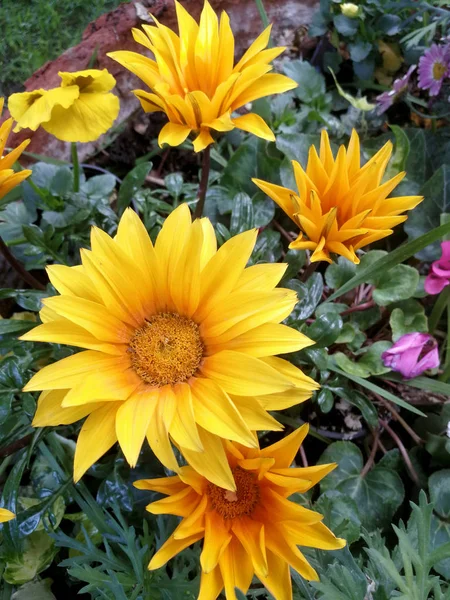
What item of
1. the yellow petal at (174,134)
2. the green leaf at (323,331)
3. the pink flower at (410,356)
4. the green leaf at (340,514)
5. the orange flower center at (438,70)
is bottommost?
the green leaf at (340,514)

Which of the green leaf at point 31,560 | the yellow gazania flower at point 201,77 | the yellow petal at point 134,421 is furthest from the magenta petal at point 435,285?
the green leaf at point 31,560

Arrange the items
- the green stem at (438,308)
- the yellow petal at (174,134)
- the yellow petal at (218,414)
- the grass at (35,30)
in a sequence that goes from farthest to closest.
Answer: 1. the grass at (35,30)
2. the green stem at (438,308)
3. the yellow petal at (174,134)
4. the yellow petal at (218,414)

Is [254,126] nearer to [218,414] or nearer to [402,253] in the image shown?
[402,253]

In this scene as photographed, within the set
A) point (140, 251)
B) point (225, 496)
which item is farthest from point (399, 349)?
point (140, 251)

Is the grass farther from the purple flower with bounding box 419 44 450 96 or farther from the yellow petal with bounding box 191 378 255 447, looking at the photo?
the yellow petal with bounding box 191 378 255 447

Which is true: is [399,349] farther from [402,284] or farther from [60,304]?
[60,304]

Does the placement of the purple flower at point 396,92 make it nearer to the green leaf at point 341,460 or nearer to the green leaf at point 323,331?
the green leaf at point 323,331

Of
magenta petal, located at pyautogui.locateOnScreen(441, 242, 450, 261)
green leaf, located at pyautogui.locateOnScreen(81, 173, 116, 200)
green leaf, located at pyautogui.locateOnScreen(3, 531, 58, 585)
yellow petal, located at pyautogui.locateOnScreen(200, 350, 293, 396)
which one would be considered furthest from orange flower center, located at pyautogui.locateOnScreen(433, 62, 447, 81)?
green leaf, located at pyautogui.locateOnScreen(3, 531, 58, 585)
